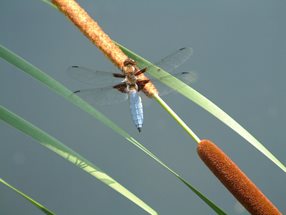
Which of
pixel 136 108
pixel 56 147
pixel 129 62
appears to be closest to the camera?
pixel 56 147

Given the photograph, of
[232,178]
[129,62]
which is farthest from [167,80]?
[232,178]

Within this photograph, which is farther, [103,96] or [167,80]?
[103,96]

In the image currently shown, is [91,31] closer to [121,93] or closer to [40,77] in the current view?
[40,77]

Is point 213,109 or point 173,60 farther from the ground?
point 173,60

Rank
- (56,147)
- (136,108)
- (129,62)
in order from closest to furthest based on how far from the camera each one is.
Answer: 1. (56,147)
2. (129,62)
3. (136,108)

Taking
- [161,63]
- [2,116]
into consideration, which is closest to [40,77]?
[2,116]

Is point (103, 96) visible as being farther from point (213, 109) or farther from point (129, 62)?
point (213, 109)

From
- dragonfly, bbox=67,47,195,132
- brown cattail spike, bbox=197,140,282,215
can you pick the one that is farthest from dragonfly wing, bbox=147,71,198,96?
brown cattail spike, bbox=197,140,282,215
